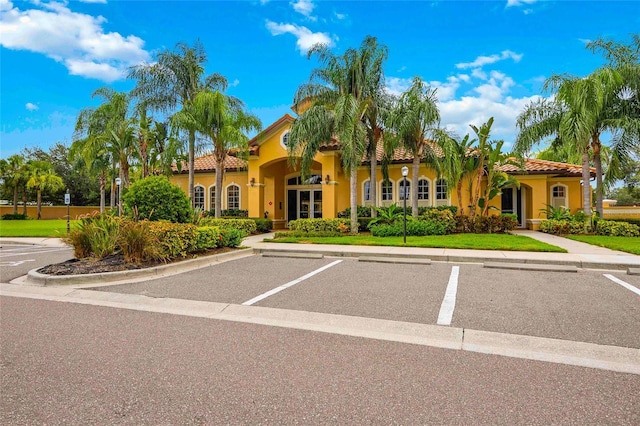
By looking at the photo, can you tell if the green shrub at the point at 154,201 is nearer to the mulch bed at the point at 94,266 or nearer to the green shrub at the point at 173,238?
the green shrub at the point at 173,238

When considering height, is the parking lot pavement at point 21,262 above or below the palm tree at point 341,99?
below

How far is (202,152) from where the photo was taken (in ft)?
63.3

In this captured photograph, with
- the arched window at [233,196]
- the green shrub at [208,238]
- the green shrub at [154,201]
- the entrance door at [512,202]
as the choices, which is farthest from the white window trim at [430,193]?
the green shrub at [154,201]

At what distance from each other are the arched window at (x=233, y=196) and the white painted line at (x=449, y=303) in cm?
1754

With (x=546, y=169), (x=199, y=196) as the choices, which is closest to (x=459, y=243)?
(x=546, y=169)

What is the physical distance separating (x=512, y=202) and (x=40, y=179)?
4547 cm

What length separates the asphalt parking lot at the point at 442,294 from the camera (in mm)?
5004

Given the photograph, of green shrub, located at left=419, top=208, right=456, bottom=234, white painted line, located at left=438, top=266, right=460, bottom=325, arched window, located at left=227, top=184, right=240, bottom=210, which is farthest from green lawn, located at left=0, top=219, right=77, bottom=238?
green shrub, located at left=419, top=208, right=456, bottom=234

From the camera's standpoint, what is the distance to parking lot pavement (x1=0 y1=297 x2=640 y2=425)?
2.79 metres

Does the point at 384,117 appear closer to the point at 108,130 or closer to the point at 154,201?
the point at 154,201

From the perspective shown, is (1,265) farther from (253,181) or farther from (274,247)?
(253,181)

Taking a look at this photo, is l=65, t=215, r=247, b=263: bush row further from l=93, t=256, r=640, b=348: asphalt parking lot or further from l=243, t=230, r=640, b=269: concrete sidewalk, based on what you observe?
l=243, t=230, r=640, b=269: concrete sidewalk

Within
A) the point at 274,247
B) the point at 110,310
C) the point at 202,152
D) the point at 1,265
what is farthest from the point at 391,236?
the point at 1,265

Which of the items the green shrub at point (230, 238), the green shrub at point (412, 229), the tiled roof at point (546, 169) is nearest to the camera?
the green shrub at point (230, 238)
